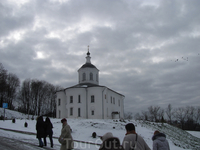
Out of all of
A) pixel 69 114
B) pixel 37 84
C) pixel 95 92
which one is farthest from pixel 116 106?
pixel 37 84

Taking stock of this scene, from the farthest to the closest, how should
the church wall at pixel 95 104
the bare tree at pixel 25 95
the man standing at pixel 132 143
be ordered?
the bare tree at pixel 25 95, the church wall at pixel 95 104, the man standing at pixel 132 143

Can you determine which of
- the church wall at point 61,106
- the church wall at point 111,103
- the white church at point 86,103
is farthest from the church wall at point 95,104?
the church wall at point 61,106

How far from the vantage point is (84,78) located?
41281mm

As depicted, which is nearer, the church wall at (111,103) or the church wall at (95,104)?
the church wall at (95,104)

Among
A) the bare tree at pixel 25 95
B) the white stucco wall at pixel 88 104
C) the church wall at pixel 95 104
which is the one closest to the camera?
the church wall at pixel 95 104

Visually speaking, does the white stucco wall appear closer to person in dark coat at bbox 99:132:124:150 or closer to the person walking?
the person walking

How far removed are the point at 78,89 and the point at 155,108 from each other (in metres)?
51.1

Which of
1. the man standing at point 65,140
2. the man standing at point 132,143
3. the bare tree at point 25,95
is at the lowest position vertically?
the man standing at point 65,140

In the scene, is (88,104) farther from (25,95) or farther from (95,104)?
(25,95)

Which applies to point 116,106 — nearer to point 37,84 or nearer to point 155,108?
point 37,84

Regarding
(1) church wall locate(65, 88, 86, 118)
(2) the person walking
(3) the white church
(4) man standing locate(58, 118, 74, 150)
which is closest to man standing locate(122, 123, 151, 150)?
(2) the person walking

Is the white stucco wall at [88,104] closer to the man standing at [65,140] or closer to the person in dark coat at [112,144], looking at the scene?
the man standing at [65,140]

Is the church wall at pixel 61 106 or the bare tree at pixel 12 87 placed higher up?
the bare tree at pixel 12 87

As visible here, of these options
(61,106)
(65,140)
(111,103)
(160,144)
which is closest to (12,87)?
(61,106)
